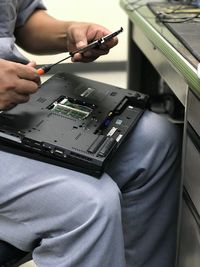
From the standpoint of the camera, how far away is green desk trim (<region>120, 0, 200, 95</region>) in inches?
30.2

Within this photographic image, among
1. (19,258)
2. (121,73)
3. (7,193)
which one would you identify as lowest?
(121,73)

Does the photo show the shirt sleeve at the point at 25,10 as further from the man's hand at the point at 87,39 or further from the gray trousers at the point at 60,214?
the gray trousers at the point at 60,214

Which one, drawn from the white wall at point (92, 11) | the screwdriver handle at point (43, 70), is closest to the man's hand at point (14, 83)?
the screwdriver handle at point (43, 70)

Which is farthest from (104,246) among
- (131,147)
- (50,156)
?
(131,147)

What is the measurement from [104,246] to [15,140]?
228mm

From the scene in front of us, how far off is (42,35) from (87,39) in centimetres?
16

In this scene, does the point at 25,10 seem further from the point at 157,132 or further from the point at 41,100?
the point at 157,132

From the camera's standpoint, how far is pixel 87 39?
1019 millimetres

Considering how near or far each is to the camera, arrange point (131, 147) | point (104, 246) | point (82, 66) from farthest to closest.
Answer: point (82, 66)
point (131, 147)
point (104, 246)

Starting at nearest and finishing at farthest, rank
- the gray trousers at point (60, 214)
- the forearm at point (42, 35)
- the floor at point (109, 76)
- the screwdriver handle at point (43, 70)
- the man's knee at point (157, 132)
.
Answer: the gray trousers at point (60, 214) < the screwdriver handle at point (43, 70) < the man's knee at point (157, 132) < the forearm at point (42, 35) < the floor at point (109, 76)

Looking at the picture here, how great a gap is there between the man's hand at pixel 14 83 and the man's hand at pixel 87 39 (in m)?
0.20

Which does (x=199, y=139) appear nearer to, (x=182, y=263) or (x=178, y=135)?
(x=178, y=135)

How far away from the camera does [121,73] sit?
8.18 ft

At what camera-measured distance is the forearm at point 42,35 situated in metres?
1.11
